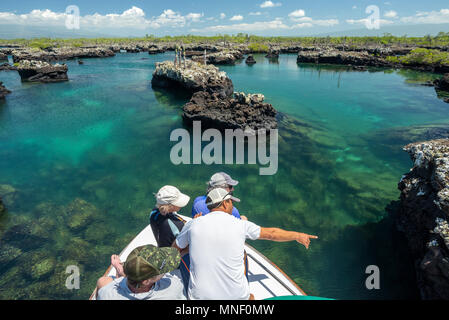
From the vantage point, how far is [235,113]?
16859mm

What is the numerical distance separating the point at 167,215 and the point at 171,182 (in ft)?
26.3

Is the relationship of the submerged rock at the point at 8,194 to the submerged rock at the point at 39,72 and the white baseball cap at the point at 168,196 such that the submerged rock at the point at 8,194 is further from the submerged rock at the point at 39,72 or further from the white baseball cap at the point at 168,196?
the submerged rock at the point at 39,72

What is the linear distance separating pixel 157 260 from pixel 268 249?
230 inches

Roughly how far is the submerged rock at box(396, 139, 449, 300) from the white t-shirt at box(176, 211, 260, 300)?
5.05 meters

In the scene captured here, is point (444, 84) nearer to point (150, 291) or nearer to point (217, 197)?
point (217, 197)

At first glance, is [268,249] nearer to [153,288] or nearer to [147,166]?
[153,288]

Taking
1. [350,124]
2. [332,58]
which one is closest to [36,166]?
[350,124]

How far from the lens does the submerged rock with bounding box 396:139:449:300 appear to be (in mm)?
4980

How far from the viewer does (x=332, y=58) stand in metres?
58.6

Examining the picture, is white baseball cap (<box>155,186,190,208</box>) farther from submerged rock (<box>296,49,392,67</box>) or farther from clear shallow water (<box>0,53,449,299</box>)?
submerged rock (<box>296,49,392,67</box>)

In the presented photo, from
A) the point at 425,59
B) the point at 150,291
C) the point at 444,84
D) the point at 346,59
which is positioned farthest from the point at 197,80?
the point at 425,59

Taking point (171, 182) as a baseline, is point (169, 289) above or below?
above

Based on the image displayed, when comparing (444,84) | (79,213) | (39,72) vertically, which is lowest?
(79,213)

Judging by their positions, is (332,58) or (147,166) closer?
(147,166)
